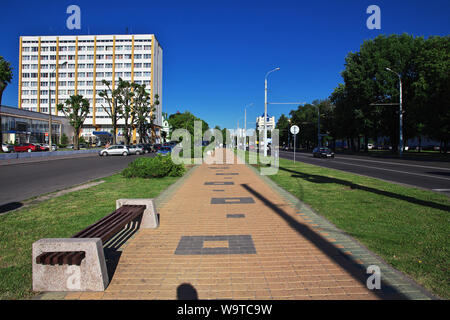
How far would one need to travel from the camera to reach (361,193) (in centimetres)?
959

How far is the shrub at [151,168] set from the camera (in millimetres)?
14289

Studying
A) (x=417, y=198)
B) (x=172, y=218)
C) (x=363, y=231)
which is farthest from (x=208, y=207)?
(x=417, y=198)

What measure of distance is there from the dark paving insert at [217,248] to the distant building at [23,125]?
44481mm

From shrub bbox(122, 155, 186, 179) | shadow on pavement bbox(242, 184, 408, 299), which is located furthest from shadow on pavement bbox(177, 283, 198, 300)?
shrub bbox(122, 155, 186, 179)

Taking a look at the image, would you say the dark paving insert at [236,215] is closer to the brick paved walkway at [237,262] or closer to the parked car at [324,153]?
the brick paved walkway at [237,262]

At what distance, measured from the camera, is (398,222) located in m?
6.02

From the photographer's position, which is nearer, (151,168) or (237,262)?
(237,262)

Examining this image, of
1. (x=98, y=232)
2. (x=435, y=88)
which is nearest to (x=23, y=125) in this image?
(x=98, y=232)

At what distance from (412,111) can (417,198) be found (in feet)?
117

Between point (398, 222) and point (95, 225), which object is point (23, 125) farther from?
point (398, 222)

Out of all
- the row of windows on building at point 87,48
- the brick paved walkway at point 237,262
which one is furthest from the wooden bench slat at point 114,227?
the row of windows on building at point 87,48

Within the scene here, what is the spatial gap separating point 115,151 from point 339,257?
1531 inches

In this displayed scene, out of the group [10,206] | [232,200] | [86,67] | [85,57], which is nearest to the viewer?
[10,206]
